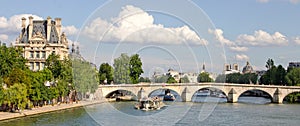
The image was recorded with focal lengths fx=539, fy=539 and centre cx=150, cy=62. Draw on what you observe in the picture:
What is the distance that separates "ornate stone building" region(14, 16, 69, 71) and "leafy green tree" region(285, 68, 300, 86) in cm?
2950

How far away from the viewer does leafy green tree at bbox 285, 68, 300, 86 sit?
230 feet

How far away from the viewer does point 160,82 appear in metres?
61.9

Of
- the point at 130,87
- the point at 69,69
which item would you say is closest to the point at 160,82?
the point at 130,87

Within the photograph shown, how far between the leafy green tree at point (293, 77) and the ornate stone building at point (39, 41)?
2950cm

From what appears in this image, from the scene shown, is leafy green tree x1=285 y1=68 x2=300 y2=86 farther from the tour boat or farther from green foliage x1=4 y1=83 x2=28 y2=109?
green foliage x1=4 y1=83 x2=28 y2=109

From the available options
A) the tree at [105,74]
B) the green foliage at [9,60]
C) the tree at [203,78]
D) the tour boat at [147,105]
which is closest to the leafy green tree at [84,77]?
the green foliage at [9,60]

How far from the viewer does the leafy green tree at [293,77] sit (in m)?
70.0

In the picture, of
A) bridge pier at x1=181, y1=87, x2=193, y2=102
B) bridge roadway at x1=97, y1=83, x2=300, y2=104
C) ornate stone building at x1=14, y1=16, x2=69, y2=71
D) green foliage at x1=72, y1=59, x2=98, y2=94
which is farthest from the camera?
ornate stone building at x1=14, y1=16, x2=69, y2=71

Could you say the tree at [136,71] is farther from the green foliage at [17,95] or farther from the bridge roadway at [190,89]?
the green foliage at [17,95]

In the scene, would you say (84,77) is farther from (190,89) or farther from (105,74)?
(105,74)

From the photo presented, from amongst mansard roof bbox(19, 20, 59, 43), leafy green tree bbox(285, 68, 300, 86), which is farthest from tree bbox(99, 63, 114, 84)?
leafy green tree bbox(285, 68, 300, 86)

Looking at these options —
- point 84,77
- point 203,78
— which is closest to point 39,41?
point 84,77

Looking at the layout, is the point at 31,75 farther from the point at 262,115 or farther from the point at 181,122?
the point at 262,115

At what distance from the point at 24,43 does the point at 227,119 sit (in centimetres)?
3225
